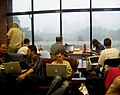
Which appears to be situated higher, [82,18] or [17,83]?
[82,18]

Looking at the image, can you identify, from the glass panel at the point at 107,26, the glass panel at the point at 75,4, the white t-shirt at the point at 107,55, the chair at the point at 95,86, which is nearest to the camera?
the chair at the point at 95,86

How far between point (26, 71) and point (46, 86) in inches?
20.0

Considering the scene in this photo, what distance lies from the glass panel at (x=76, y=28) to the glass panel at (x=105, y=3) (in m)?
0.45

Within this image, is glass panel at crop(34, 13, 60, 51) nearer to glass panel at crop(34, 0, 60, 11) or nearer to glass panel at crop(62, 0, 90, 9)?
glass panel at crop(34, 0, 60, 11)

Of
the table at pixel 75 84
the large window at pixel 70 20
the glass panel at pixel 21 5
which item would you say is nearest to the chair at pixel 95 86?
the table at pixel 75 84

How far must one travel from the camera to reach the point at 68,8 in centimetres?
938

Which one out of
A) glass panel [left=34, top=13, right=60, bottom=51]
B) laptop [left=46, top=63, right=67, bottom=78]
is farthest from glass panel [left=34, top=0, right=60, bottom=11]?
laptop [left=46, top=63, right=67, bottom=78]

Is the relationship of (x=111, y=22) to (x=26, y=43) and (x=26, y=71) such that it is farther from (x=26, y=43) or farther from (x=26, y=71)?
(x=26, y=71)

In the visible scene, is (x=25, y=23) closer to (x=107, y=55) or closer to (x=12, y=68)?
(x=12, y=68)

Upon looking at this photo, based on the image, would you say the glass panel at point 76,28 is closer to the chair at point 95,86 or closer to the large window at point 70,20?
the large window at point 70,20

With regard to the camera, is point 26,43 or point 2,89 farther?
point 26,43

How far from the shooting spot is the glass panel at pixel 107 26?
9.12 m

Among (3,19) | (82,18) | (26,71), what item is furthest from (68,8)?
(26,71)

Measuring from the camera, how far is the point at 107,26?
9266mm
